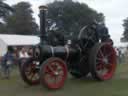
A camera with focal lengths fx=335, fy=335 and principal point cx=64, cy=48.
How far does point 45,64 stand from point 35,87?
1623 millimetres

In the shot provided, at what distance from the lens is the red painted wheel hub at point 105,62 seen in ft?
37.6

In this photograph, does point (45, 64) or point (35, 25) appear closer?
point (45, 64)

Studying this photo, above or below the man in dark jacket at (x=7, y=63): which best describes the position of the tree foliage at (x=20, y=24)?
above

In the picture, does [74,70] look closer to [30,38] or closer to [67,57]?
[67,57]

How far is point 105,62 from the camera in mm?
11742

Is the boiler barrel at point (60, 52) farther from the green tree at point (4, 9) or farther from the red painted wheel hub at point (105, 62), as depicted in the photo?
the green tree at point (4, 9)

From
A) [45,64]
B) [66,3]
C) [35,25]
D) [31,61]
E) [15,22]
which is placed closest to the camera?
[45,64]

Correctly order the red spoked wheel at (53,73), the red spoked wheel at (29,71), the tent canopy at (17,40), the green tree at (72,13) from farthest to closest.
A: the green tree at (72,13) < the tent canopy at (17,40) < the red spoked wheel at (29,71) < the red spoked wheel at (53,73)

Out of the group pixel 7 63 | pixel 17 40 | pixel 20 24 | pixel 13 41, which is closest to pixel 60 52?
pixel 7 63

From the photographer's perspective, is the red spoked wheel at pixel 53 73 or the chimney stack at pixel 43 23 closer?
the red spoked wheel at pixel 53 73

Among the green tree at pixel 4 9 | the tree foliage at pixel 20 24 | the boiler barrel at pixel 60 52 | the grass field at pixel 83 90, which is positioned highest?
the green tree at pixel 4 9

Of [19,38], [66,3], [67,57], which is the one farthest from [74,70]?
[66,3]

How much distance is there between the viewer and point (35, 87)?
1092cm

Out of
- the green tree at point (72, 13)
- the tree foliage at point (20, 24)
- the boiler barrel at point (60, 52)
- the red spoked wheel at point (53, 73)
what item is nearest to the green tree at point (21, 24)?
the tree foliage at point (20, 24)
